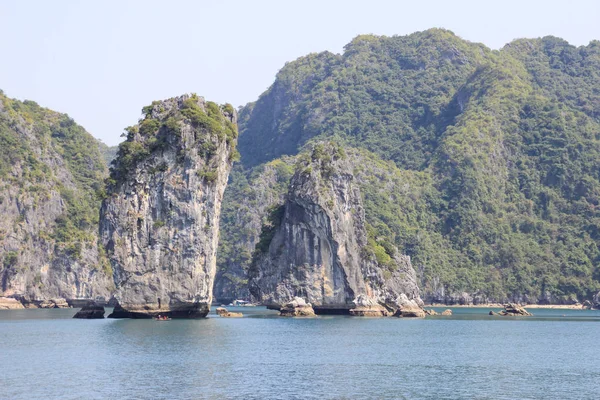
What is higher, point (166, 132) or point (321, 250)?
point (166, 132)

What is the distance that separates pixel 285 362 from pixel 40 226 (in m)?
108

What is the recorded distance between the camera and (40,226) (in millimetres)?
157125

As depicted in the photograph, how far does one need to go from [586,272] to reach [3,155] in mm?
110019

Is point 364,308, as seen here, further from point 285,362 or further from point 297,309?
point 285,362

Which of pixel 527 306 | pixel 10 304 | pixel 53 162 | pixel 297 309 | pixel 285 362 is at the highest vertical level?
pixel 53 162

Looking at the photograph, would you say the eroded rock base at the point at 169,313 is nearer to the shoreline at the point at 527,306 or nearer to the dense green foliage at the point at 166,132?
the dense green foliage at the point at 166,132

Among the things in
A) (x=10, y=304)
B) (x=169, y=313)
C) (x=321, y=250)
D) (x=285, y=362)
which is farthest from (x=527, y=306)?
(x=285, y=362)

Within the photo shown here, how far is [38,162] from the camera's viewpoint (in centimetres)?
16412

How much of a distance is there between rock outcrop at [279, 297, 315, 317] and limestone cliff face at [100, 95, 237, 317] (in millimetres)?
17206

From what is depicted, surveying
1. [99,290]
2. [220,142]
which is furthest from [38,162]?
[220,142]

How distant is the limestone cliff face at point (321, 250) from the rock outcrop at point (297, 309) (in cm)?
558

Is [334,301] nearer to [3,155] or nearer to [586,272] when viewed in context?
[3,155]

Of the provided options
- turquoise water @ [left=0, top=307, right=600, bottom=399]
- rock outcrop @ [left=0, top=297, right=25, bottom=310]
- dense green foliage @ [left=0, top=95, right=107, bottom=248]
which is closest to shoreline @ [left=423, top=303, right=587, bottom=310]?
dense green foliage @ [left=0, top=95, right=107, bottom=248]

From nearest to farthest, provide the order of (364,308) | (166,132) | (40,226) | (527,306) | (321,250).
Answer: (166,132) < (321,250) < (364,308) < (40,226) < (527,306)
